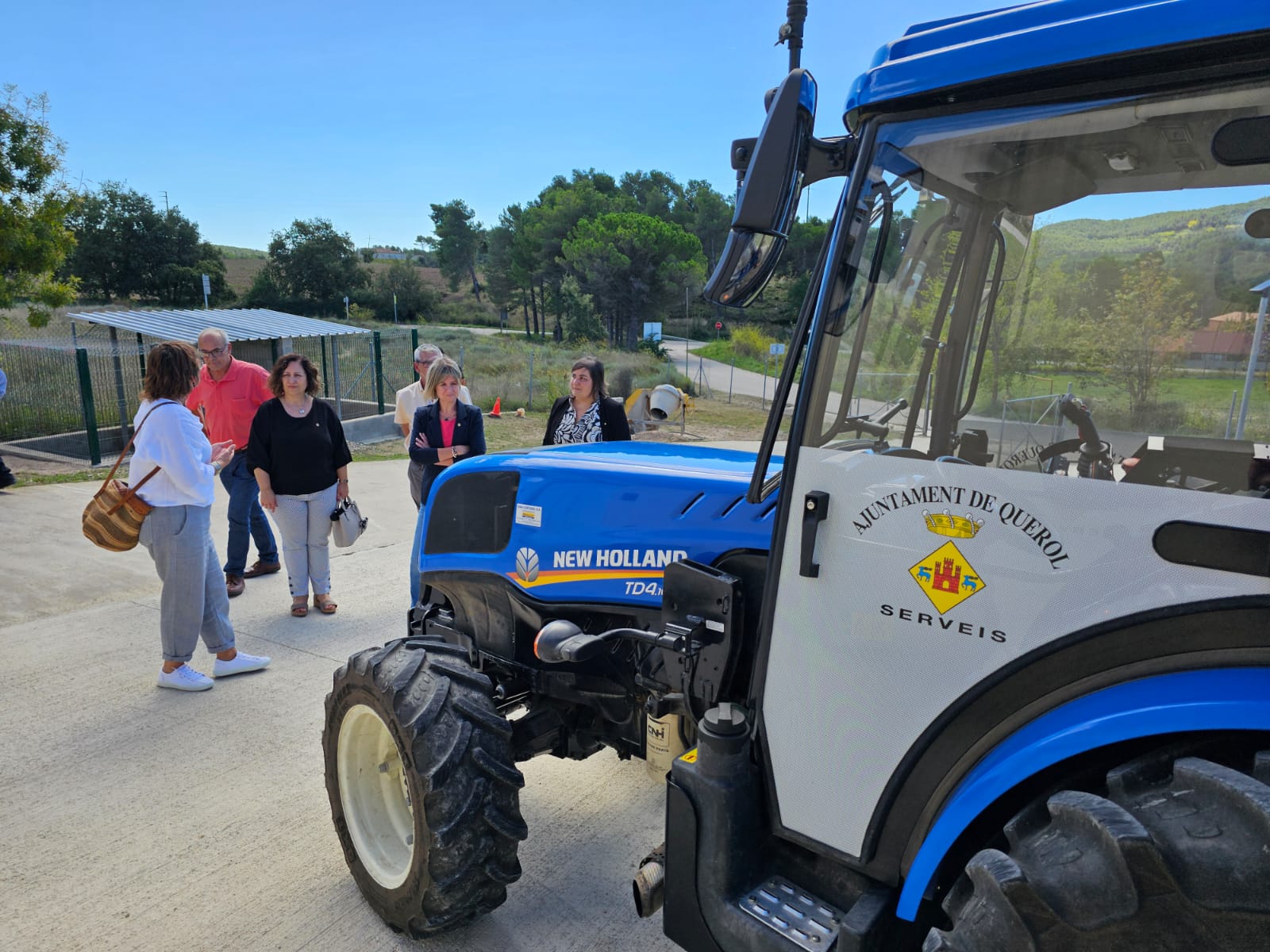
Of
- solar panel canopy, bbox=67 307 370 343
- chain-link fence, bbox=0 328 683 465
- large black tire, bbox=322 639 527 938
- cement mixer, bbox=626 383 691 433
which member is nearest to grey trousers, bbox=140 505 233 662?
large black tire, bbox=322 639 527 938

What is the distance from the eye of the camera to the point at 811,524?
178 centimetres

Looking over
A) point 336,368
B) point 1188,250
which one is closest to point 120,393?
point 336,368

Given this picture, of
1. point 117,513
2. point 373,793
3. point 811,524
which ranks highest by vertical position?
point 811,524

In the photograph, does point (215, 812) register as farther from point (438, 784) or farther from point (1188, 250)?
point (1188, 250)

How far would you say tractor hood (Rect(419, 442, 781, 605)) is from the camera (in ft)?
7.88

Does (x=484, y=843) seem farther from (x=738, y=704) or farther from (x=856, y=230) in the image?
(x=856, y=230)

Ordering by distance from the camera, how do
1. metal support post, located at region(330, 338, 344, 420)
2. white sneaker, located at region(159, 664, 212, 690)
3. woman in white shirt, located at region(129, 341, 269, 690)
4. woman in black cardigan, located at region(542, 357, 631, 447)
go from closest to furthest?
woman in white shirt, located at region(129, 341, 269, 690) → white sneaker, located at region(159, 664, 212, 690) → woman in black cardigan, located at region(542, 357, 631, 447) → metal support post, located at region(330, 338, 344, 420)

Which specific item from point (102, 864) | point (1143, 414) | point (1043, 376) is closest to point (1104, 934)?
point (1143, 414)

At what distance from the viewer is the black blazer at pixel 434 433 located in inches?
207

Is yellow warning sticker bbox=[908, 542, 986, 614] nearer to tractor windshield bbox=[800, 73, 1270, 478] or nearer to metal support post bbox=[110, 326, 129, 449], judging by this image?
tractor windshield bbox=[800, 73, 1270, 478]

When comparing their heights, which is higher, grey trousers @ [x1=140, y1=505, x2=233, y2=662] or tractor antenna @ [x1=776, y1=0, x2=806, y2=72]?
tractor antenna @ [x1=776, y1=0, x2=806, y2=72]

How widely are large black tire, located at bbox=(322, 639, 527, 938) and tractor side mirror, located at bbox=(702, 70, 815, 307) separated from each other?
149cm

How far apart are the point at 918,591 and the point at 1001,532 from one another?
0.65ft

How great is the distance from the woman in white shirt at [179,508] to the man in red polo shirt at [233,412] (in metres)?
1.32
